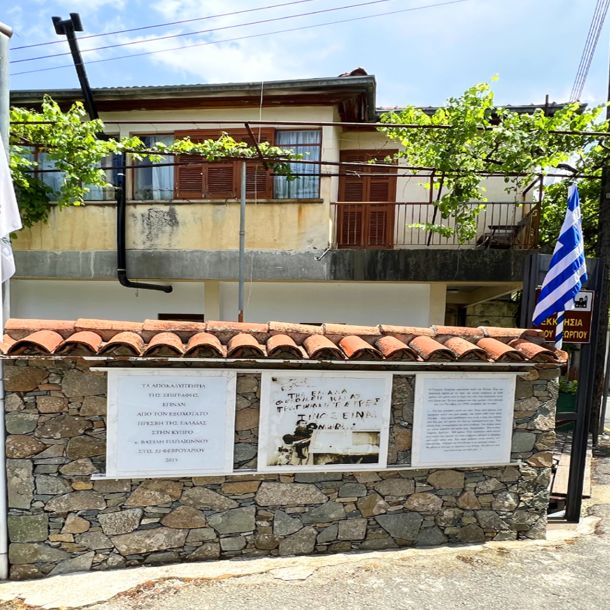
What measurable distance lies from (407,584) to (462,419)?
57.5 inches

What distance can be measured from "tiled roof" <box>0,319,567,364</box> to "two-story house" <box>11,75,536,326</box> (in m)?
3.88

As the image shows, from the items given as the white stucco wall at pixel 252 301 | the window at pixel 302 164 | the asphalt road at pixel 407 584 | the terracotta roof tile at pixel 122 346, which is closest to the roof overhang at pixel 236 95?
the window at pixel 302 164

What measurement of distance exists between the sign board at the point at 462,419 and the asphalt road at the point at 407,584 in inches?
32.6

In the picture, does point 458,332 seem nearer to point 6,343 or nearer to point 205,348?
point 205,348

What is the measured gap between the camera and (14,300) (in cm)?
953

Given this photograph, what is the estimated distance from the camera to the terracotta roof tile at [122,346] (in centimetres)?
310

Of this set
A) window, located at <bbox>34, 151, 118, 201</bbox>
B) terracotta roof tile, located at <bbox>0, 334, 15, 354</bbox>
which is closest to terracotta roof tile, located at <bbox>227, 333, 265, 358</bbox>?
terracotta roof tile, located at <bbox>0, 334, 15, 354</bbox>

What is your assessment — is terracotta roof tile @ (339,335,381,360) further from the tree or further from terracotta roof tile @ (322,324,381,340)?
the tree

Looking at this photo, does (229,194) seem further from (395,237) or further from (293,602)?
(293,602)

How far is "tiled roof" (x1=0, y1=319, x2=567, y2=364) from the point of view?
316cm

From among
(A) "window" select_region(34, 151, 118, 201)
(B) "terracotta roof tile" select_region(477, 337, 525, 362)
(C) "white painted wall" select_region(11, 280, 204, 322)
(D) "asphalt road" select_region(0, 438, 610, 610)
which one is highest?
(A) "window" select_region(34, 151, 118, 201)

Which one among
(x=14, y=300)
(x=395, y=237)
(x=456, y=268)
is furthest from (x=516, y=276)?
(x=14, y=300)

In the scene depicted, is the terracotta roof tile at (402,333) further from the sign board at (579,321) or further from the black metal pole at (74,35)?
the black metal pole at (74,35)

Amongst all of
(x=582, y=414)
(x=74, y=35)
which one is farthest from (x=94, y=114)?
(x=582, y=414)
